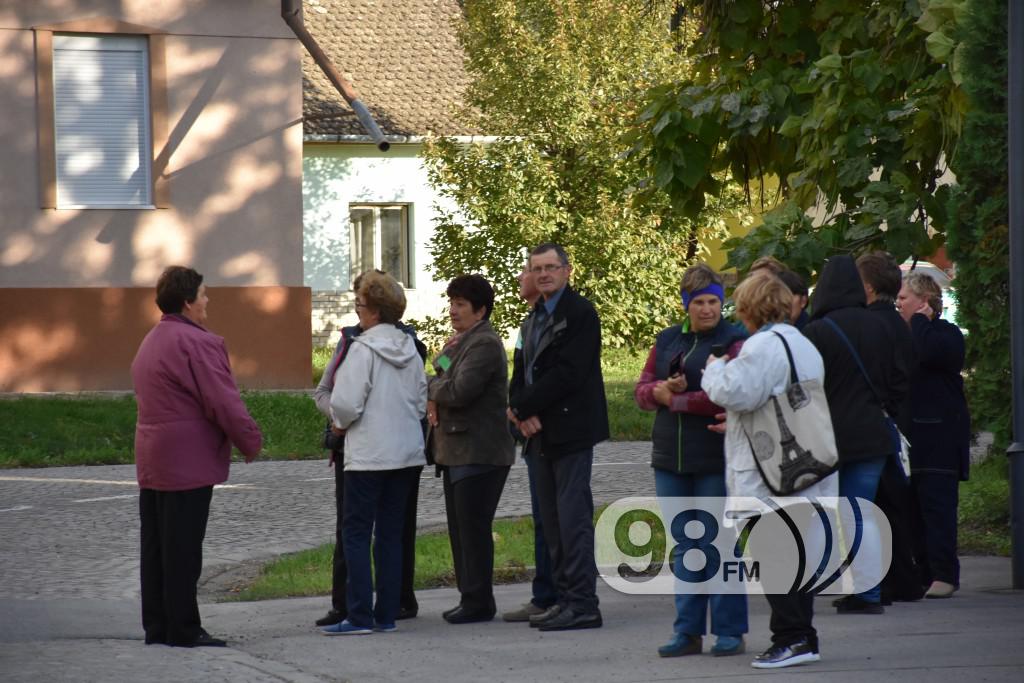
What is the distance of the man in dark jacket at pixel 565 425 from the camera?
25.0 ft

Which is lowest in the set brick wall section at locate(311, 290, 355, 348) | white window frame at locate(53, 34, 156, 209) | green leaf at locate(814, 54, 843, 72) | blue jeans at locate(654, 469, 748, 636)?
blue jeans at locate(654, 469, 748, 636)

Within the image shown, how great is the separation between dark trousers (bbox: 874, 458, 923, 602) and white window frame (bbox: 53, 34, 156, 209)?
47.9 ft

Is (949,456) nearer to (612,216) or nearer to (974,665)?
(974,665)

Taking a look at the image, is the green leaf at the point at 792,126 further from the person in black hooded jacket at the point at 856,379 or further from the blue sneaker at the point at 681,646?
the blue sneaker at the point at 681,646

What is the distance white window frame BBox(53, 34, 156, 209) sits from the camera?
20.4 metres

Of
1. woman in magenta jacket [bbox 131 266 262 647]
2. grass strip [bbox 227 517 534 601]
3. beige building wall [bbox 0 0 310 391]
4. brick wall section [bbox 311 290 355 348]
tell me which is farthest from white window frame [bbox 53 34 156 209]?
woman in magenta jacket [bbox 131 266 262 647]

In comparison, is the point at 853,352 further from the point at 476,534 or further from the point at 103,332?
the point at 103,332

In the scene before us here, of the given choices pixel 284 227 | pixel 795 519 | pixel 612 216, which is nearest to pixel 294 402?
pixel 284 227

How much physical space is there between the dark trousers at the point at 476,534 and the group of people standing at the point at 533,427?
1cm

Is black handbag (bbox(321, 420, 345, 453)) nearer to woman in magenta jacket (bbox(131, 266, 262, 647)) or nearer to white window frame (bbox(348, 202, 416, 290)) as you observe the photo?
woman in magenta jacket (bbox(131, 266, 262, 647))

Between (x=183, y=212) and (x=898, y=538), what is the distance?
14591mm

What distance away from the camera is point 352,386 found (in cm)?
774

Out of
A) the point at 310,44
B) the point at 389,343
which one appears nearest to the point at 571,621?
the point at 389,343

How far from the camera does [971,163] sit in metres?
9.80
